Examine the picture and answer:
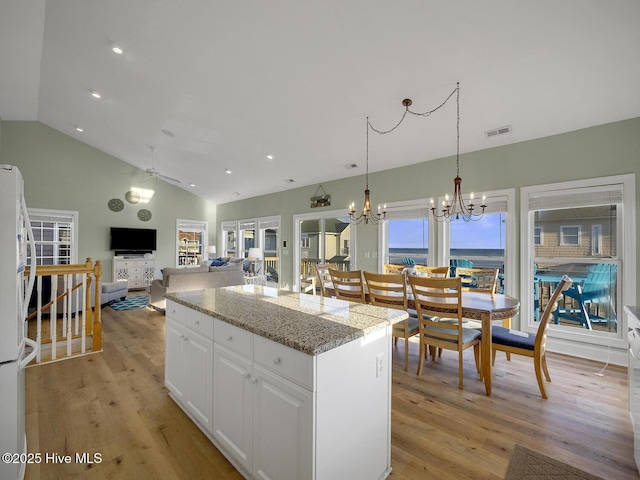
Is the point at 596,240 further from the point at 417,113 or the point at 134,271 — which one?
the point at 134,271

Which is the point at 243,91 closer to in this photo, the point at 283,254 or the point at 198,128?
the point at 198,128

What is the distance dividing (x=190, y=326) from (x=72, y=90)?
547cm

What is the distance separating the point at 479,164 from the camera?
4133 millimetres

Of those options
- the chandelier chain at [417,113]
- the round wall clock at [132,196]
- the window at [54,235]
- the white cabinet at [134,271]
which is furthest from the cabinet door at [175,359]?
the round wall clock at [132,196]

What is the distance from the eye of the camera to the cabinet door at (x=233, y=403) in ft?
4.96

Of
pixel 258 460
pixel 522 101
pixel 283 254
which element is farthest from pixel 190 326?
pixel 283 254

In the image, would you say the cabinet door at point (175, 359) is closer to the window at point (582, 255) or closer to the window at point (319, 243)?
the window at point (319, 243)

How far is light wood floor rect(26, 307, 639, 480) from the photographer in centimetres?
170

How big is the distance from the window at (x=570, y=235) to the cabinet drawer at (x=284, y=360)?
12.9 feet

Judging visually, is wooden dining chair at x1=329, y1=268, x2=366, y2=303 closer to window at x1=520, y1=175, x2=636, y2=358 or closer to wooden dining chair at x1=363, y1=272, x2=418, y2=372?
wooden dining chair at x1=363, y1=272, x2=418, y2=372

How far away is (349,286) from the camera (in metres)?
3.32

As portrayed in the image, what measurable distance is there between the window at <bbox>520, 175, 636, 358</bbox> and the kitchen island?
3116mm

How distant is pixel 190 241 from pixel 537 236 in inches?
356

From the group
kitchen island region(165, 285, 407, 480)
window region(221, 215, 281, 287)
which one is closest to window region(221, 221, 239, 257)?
window region(221, 215, 281, 287)
